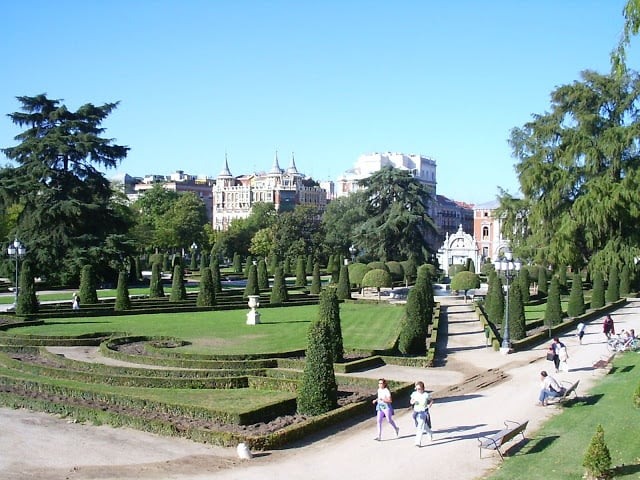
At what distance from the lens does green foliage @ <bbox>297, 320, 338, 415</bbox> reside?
15422 millimetres

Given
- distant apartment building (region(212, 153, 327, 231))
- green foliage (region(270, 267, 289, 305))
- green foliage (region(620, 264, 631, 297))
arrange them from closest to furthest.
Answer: green foliage (region(270, 267, 289, 305)) < green foliage (region(620, 264, 631, 297)) < distant apartment building (region(212, 153, 327, 231))

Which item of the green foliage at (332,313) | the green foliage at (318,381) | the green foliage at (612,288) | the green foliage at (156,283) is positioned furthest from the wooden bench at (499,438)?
the green foliage at (612,288)

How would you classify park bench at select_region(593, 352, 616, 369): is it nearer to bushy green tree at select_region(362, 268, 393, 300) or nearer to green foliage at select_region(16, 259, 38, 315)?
bushy green tree at select_region(362, 268, 393, 300)

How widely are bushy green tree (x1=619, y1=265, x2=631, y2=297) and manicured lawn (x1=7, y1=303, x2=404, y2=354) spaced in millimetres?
17722

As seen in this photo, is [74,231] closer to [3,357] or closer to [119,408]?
[3,357]

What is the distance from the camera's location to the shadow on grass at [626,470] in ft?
35.9

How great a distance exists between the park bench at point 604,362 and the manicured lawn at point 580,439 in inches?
143

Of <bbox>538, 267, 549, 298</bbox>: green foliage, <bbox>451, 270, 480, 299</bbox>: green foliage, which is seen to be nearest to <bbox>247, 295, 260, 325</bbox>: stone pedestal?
<bbox>451, 270, 480, 299</bbox>: green foliage

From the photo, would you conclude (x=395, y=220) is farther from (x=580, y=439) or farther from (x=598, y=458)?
(x=598, y=458)

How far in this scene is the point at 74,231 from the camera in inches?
2122

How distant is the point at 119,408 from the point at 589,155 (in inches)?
1595

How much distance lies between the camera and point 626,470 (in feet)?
36.7

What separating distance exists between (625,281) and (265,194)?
9114cm

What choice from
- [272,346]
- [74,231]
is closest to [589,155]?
[272,346]
